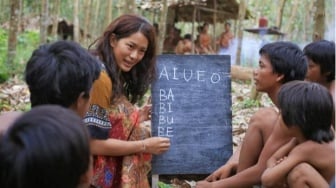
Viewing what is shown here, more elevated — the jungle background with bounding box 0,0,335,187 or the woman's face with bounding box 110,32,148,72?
the woman's face with bounding box 110,32,148,72

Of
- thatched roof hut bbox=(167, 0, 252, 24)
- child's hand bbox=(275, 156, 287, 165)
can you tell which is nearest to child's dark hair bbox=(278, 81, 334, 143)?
child's hand bbox=(275, 156, 287, 165)

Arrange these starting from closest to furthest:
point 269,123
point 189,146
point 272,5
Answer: point 269,123
point 189,146
point 272,5

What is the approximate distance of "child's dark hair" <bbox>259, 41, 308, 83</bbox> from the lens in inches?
128

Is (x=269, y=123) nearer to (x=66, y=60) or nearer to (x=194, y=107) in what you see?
(x=194, y=107)

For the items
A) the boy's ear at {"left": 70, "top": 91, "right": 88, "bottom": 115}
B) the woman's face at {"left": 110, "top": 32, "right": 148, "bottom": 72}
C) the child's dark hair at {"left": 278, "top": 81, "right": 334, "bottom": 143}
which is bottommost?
the child's dark hair at {"left": 278, "top": 81, "right": 334, "bottom": 143}

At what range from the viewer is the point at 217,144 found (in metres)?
3.85

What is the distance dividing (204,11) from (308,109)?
14.2 meters

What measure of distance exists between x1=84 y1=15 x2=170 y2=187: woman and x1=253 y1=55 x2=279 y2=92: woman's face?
2.35 ft

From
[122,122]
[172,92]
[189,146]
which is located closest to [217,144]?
[189,146]

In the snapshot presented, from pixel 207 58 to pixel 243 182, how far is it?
3.77 feet

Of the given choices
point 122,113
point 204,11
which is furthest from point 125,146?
point 204,11

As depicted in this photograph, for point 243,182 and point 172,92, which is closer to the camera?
point 243,182

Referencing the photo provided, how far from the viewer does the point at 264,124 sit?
3137 mm

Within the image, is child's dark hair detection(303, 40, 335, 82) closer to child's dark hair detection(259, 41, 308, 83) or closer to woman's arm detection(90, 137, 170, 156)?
child's dark hair detection(259, 41, 308, 83)
